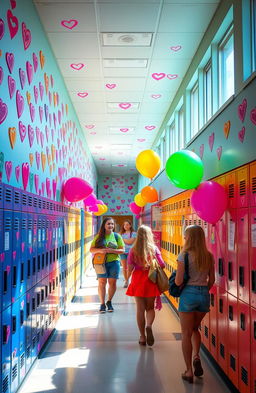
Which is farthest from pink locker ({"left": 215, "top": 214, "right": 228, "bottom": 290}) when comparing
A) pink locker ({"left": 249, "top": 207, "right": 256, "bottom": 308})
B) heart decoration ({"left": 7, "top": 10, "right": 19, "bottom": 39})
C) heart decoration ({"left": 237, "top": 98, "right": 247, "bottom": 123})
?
heart decoration ({"left": 7, "top": 10, "right": 19, "bottom": 39})

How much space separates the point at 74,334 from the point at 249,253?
9.38 feet

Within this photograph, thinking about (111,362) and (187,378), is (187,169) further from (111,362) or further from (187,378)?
(111,362)

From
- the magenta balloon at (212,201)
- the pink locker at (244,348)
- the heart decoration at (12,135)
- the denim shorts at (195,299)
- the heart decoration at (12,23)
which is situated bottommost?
the pink locker at (244,348)

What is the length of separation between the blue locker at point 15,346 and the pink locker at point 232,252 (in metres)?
1.76

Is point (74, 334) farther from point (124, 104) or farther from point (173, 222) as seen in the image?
point (124, 104)

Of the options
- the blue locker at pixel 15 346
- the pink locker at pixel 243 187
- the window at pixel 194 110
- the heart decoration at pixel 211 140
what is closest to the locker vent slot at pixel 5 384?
the blue locker at pixel 15 346

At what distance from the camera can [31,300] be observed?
3.58m

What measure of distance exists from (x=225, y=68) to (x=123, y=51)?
4.77ft

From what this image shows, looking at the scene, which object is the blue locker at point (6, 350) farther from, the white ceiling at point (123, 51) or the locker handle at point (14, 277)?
the white ceiling at point (123, 51)

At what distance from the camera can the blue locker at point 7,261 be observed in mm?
2680

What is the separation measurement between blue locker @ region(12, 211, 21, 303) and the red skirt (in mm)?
1443

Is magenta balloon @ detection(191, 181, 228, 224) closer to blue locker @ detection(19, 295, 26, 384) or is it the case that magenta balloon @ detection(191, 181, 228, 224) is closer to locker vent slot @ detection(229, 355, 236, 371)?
locker vent slot @ detection(229, 355, 236, 371)

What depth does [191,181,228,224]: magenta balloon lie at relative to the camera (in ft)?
10.9

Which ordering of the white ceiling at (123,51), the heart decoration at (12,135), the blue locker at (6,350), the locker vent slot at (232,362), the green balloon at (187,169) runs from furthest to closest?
the white ceiling at (123,51)
the green balloon at (187,169)
the locker vent slot at (232,362)
the heart decoration at (12,135)
the blue locker at (6,350)
